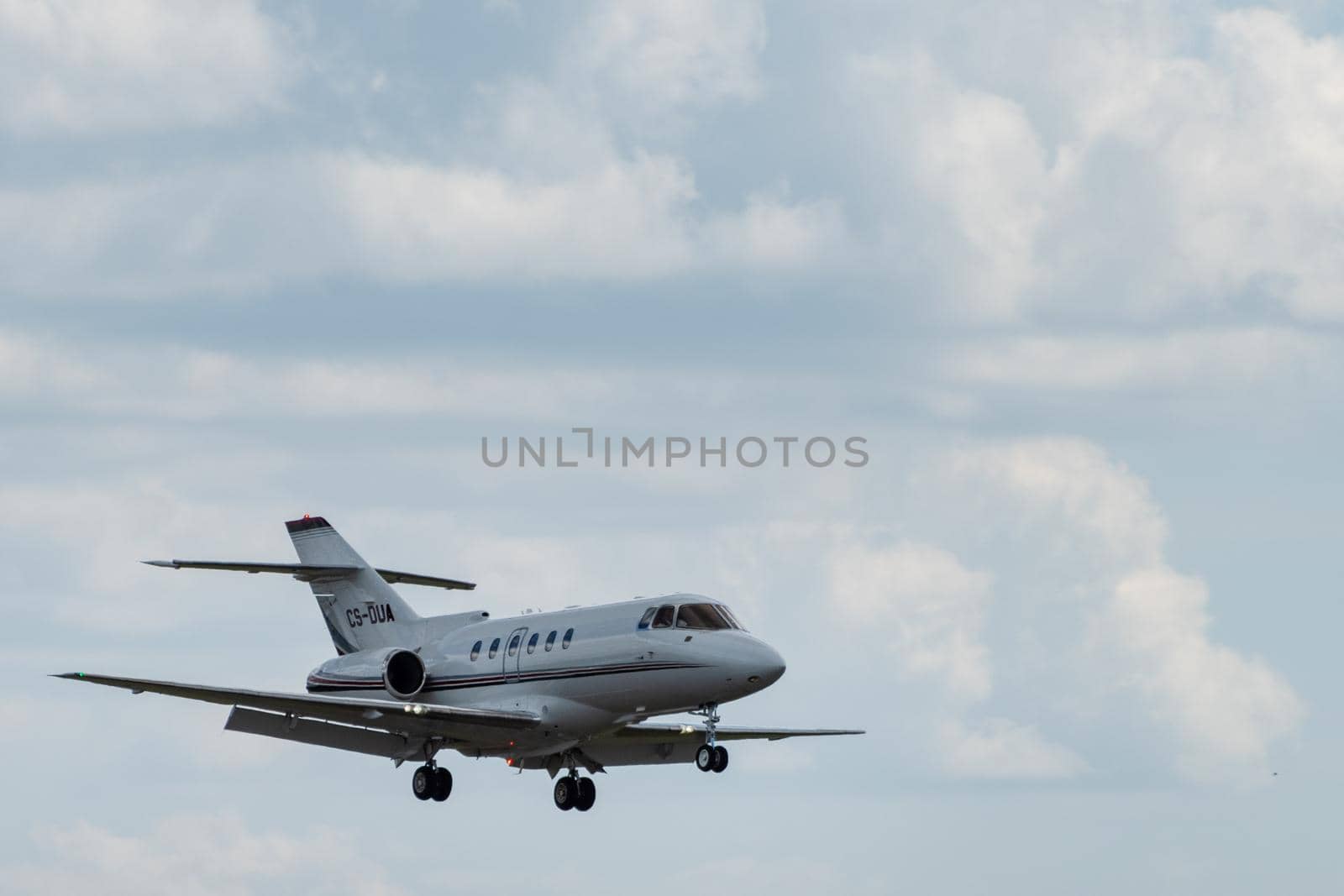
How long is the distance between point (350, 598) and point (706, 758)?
611 inches

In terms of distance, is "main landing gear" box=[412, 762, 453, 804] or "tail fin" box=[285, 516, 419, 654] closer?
"main landing gear" box=[412, 762, 453, 804]

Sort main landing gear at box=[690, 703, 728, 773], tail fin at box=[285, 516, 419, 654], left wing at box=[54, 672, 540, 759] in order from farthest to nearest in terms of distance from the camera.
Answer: tail fin at box=[285, 516, 419, 654] < left wing at box=[54, 672, 540, 759] < main landing gear at box=[690, 703, 728, 773]

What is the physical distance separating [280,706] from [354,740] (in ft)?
8.94

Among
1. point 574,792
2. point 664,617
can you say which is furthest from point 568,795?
point 664,617

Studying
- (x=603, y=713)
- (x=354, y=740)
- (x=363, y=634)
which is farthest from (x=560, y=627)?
(x=363, y=634)

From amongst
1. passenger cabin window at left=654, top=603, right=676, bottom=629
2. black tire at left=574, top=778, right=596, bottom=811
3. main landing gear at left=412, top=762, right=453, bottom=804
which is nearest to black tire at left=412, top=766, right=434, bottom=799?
main landing gear at left=412, top=762, right=453, bottom=804

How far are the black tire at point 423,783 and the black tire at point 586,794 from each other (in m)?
3.60

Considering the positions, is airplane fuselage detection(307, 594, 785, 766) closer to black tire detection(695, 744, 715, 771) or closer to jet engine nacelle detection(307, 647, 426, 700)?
jet engine nacelle detection(307, 647, 426, 700)

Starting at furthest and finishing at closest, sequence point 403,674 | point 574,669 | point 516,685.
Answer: point 403,674 → point 516,685 → point 574,669

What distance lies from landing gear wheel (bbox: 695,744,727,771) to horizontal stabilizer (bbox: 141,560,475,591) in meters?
14.9

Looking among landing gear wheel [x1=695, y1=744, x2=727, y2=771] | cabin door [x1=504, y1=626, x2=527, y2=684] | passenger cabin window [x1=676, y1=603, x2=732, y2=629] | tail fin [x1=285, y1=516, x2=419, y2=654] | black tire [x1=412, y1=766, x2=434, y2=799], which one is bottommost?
landing gear wheel [x1=695, y1=744, x2=727, y2=771]

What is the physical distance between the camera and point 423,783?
4731 centimetres

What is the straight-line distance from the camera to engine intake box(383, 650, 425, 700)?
48.8 metres

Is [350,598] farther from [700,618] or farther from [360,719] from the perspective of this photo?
[700,618]
